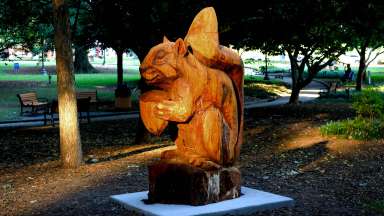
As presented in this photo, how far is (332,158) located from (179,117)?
5612 millimetres

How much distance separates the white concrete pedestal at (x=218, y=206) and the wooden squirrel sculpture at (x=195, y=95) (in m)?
0.50

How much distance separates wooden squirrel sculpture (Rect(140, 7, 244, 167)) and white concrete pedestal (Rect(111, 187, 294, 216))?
19.8 inches

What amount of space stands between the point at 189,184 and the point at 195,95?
1.02 metres

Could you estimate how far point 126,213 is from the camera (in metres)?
7.05

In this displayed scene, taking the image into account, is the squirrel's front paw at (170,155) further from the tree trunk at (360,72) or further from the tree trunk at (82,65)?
the tree trunk at (82,65)

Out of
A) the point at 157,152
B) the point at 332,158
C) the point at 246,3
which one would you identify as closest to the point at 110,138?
the point at 157,152

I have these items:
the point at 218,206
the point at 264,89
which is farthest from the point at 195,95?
the point at 264,89

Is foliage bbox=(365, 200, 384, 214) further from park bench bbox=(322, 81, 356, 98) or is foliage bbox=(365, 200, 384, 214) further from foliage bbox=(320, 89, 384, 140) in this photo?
park bench bbox=(322, 81, 356, 98)

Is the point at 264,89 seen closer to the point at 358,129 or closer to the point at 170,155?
the point at 358,129

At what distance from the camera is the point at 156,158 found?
37.9ft

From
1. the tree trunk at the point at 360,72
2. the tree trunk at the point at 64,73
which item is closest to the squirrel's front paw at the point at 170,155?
the tree trunk at the point at 64,73

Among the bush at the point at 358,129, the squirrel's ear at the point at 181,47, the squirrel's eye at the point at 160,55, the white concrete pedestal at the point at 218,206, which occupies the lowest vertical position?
the white concrete pedestal at the point at 218,206

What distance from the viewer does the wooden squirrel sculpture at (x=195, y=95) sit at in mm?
6480

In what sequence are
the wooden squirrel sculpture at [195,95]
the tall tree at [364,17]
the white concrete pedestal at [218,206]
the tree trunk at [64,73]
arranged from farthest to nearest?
the tall tree at [364,17]
the tree trunk at [64,73]
the wooden squirrel sculpture at [195,95]
the white concrete pedestal at [218,206]
